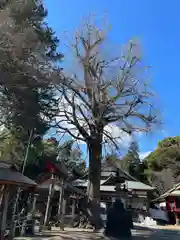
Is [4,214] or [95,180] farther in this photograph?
[95,180]

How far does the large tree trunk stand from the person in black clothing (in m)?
2.02

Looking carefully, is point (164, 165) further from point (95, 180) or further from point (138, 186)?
point (95, 180)

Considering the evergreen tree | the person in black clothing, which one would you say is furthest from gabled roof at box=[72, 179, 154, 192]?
the evergreen tree

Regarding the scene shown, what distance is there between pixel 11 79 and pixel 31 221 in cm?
694

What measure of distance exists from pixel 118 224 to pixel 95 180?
357 cm

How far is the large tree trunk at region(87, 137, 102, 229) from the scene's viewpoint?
650 inches

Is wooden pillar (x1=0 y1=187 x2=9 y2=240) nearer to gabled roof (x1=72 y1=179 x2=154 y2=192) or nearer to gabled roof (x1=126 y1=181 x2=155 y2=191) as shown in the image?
gabled roof (x1=72 y1=179 x2=154 y2=192)

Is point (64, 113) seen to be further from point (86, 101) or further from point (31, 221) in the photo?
point (31, 221)

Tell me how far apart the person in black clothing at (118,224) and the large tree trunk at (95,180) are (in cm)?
202

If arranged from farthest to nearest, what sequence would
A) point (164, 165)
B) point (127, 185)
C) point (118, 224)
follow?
point (164, 165), point (127, 185), point (118, 224)

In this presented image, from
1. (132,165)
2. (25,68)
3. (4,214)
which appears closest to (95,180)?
(4,214)

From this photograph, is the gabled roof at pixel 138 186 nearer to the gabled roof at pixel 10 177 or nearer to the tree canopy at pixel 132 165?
the tree canopy at pixel 132 165

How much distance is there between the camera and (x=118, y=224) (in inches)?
558

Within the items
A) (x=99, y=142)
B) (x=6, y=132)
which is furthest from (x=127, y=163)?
(x=6, y=132)
